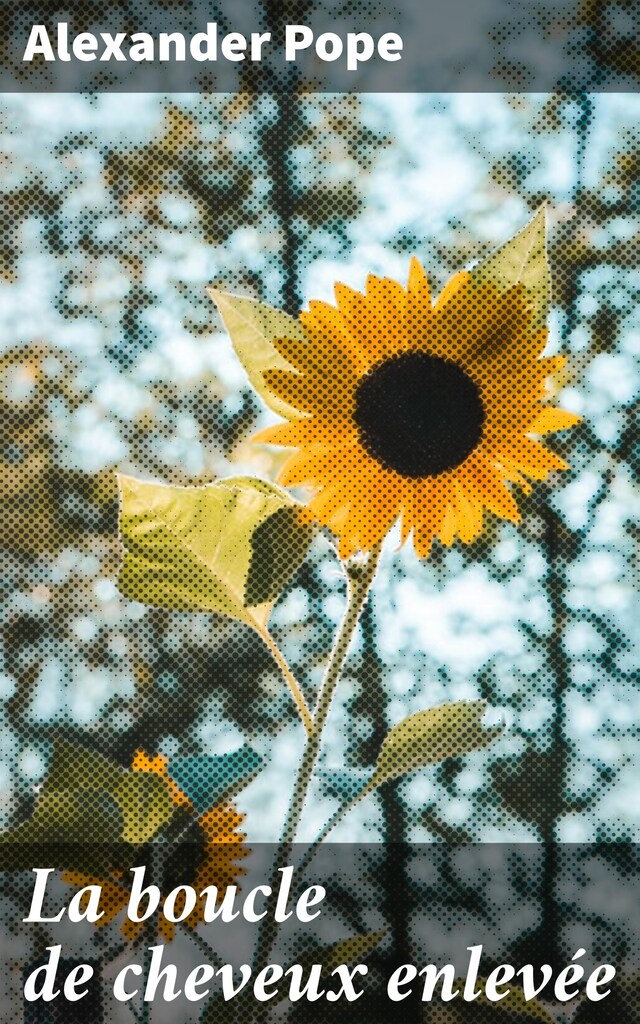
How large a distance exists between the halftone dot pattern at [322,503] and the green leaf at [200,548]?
1cm

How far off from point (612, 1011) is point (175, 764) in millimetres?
434

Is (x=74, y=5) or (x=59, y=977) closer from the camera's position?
(x=59, y=977)

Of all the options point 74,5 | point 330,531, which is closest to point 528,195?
point 330,531

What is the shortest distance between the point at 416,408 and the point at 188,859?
439 millimetres

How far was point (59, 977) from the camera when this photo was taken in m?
0.79

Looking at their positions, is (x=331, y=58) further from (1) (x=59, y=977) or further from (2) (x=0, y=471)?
(1) (x=59, y=977)

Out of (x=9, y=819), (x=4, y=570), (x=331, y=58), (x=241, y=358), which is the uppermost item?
(x=331, y=58)

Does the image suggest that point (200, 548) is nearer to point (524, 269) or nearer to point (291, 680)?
point (291, 680)

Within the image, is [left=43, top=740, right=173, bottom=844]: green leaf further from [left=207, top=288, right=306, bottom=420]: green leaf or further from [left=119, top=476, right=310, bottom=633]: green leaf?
[left=207, top=288, right=306, bottom=420]: green leaf

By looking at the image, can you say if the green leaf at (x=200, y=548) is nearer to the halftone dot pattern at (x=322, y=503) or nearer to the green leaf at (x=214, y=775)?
the halftone dot pattern at (x=322, y=503)

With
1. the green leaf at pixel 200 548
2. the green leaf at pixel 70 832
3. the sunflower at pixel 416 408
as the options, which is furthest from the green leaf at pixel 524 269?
the green leaf at pixel 70 832

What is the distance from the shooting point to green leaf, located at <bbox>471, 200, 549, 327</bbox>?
2.71 feet

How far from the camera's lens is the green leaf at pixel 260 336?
821 mm

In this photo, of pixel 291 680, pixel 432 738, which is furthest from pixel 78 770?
pixel 432 738
